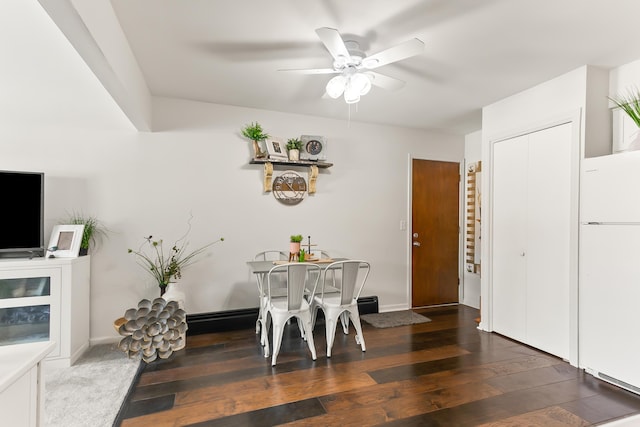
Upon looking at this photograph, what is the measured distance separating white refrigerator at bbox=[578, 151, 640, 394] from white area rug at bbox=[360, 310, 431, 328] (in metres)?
1.59

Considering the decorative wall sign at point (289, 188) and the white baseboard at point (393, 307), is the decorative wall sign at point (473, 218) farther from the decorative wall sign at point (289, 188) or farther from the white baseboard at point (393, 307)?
the decorative wall sign at point (289, 188)

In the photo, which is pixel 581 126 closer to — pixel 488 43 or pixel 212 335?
pixel 488 43

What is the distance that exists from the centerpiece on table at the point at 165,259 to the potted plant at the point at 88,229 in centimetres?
32

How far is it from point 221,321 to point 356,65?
2.83m

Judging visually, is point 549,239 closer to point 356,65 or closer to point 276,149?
point 356,65

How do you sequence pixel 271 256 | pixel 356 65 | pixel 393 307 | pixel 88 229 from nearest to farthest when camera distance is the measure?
pixel 356 65, pixel 88 229, pixel 271 256, pixel 393 307

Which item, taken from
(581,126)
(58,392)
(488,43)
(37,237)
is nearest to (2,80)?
(37,237)

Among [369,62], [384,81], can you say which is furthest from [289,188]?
[369,62]

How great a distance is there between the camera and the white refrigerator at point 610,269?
2266 mm

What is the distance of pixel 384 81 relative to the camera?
2.38 m

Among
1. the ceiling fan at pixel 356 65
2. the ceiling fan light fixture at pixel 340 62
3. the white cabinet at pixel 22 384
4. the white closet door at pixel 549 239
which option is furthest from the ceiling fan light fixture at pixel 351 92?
the white cabinet at pixel 22 384

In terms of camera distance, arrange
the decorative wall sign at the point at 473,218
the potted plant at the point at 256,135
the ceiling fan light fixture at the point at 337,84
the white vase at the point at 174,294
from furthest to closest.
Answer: the decorative wall sign at the point at 473,218 → the potted plant at the point at 256,135 → the white vase at the point at 174,294 → the ceiling fan light fixture at the point at 337,84

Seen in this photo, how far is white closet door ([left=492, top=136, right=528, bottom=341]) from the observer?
10.3 feet

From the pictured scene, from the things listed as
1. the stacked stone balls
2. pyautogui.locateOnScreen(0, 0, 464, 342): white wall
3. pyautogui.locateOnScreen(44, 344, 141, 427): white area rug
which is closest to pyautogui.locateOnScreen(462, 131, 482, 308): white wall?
pyautogui.locateOnScreen(0, 0, 464, 342): white wall
